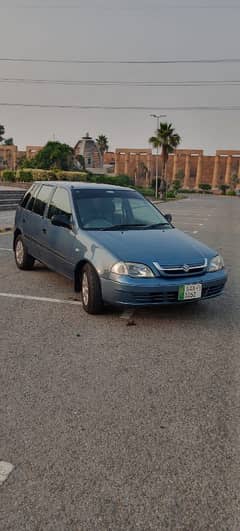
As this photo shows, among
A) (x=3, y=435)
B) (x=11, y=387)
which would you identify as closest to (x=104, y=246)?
(x=11, y=387)

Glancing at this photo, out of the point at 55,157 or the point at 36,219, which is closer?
the point at 36,219

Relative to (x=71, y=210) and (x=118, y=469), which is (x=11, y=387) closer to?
(x=118, y=469)

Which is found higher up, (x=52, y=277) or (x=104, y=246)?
(x=104, y=246)

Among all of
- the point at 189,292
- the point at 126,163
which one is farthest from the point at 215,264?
the point at 126,163

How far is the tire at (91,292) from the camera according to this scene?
4.92 metres

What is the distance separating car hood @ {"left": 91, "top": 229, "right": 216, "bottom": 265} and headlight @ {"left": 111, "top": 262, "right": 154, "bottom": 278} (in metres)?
0.06

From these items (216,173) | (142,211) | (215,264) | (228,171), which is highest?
(228,171)

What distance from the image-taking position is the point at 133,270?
4.63 metres

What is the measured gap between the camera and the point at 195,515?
2.19 metres

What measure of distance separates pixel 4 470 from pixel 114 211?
13.4 feet

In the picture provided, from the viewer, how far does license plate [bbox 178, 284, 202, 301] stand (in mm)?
4664

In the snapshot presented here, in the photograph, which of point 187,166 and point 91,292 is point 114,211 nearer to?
point 91,292

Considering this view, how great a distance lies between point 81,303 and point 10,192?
17385mm

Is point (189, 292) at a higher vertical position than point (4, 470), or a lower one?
higher
